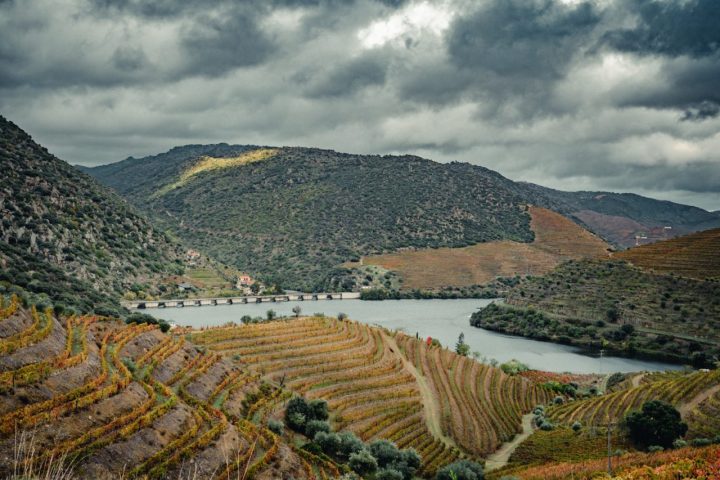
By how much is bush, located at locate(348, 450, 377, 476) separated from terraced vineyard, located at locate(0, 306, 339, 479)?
1943 millimetres

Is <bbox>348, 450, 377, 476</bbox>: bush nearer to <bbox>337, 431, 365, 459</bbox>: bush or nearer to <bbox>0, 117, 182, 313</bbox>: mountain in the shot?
<bbox>337, 431, 365, 459</bbox>: bush

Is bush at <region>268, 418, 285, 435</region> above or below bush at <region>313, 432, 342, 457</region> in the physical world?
above

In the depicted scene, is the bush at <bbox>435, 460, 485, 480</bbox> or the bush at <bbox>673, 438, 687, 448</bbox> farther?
the bush at <bbox>673, 438, 687, 448</bbox>

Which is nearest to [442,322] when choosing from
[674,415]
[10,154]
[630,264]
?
[630,264]

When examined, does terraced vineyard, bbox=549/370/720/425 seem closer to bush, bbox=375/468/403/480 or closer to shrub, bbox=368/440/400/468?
shrub, bbox=368/440/400/468

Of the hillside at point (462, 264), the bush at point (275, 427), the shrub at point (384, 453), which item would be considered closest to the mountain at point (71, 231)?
the bush at point (275, 427)

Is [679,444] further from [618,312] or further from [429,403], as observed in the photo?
[618,312]

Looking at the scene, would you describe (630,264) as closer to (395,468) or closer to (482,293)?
(482,293)

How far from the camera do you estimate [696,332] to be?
102625 millimetres

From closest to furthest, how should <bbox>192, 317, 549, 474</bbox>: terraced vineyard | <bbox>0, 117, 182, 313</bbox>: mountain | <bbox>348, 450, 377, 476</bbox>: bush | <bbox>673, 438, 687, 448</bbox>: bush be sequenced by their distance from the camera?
<bbox>348, 450, 377, 476</bbox>: bush, <bbox>673, 438, 687, 448</bbox>: bush, <bbox>192, 317, 549, 474</bbox>: terraced vineyard, <bbox>0, 117, 182, 313</bbox>: mountain

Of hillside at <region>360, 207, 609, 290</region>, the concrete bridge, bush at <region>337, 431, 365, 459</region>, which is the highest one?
hillside at <region>360, 207, 609, 290</region>

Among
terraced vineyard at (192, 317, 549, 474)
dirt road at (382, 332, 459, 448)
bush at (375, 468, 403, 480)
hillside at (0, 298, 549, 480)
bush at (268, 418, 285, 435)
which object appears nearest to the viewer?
hillside at (0, 298, 549, 480)

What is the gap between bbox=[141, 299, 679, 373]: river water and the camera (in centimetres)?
9762

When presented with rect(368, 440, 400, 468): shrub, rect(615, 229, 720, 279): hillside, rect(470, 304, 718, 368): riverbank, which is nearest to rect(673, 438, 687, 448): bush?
rect(368, 440, 400, 468): shrub
